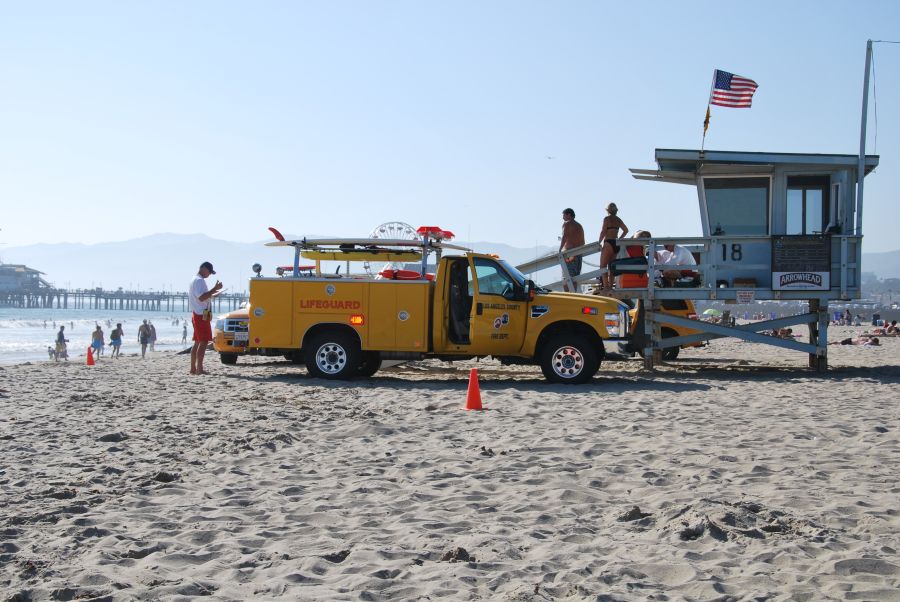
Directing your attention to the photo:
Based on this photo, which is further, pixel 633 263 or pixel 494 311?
pixel 633 263

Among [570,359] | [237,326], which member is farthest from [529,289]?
[237,326]

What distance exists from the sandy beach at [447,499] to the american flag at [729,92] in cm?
813

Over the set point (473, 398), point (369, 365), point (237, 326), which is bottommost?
point (473, 398)

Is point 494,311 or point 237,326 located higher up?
point 494,311

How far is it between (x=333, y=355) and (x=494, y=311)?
2.62 metres

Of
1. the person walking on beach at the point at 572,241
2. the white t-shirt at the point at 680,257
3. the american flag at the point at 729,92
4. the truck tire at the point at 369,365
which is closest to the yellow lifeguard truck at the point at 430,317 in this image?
the truck tire at the point at 369,365

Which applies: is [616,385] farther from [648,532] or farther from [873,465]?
[648,532]

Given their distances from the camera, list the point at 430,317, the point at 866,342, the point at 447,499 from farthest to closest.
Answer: the point at 866,342, the point at 430,317, the point at 447,499

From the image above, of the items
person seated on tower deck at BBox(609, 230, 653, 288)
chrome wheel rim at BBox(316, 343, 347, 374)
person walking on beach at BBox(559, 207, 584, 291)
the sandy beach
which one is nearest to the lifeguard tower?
person seated on tower deck at BBox(609, 230, 653, 288)

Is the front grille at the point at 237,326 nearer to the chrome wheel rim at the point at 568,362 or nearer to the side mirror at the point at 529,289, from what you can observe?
the side mirror at the point at 529,289

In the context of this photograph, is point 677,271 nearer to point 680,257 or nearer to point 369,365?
point 680,257

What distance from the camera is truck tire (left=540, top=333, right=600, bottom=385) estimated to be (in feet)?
43.8

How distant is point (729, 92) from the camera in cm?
1750

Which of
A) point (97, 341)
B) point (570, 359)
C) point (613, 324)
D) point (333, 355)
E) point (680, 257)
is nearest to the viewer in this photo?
point (613, 324)
